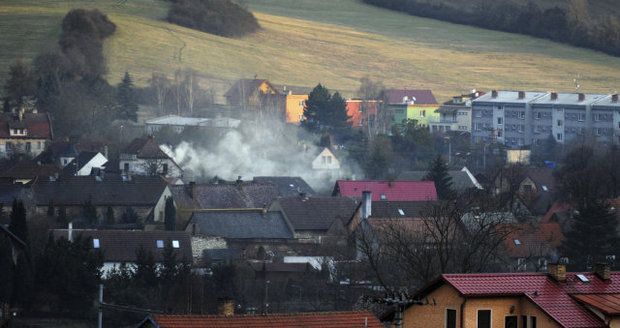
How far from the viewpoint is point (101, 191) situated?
67.8 metres

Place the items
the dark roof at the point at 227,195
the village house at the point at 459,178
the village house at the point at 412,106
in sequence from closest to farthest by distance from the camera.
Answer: the dark roof at the point at 227,195 → the village house at the point at 459,178 → the village house at the point at 412,106

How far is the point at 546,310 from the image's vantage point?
90.9ft

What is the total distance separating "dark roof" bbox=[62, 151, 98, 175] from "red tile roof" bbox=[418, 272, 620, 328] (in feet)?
162

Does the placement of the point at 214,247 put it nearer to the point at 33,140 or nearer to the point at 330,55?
the point at 33,140

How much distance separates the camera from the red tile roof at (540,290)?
27.8 meters

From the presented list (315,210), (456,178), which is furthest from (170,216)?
(456,178)

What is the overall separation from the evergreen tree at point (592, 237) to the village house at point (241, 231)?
9.47m

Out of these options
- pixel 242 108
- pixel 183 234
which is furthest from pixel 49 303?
pixel 242 108

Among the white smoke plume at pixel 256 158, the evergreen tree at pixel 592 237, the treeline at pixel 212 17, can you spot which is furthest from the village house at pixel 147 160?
the treeline at pixel 212 17

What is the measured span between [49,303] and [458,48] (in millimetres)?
94538

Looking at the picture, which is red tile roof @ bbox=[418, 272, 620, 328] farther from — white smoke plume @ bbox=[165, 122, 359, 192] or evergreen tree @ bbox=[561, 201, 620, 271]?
white smoke plume @ bbox=[165, 122, 359, 192]

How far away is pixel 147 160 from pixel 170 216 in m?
18.6

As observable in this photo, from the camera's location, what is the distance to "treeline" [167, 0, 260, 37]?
12950cm

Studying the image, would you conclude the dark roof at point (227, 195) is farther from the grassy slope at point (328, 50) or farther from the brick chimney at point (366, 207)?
the grassy slope at point (328, 50)
